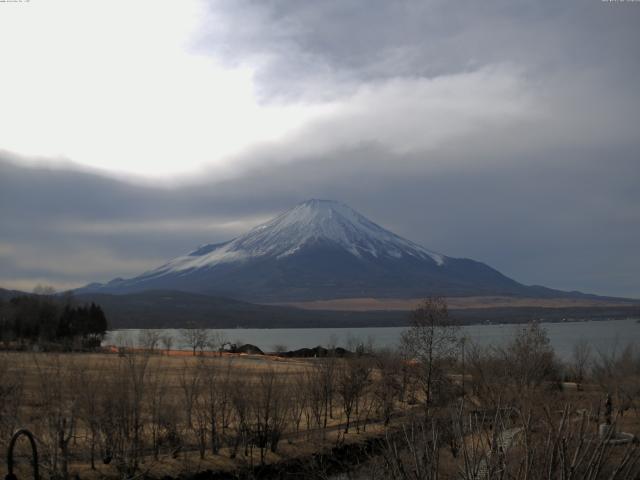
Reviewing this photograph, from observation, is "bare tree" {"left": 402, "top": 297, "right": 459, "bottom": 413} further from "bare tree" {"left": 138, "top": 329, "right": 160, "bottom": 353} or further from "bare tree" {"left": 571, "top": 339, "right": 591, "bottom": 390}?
"bare tree" {"left": 571, "top": 339, "right": 591, "bottom": 390}

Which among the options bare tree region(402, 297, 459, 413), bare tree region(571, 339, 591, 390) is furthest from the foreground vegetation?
bare tree region(571, 339, 591, 390)

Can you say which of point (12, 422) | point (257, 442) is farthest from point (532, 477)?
point (257, 442)

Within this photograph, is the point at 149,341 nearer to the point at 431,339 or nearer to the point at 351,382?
the point at 351,382

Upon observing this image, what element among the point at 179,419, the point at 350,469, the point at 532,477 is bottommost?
the point at 350,469

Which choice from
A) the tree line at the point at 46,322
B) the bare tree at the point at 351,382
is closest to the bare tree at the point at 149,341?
the tree line at the point at 46,322

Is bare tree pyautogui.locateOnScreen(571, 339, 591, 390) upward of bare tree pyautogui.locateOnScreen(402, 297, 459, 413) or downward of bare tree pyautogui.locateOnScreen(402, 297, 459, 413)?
downward

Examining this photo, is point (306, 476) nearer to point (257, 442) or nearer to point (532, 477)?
point (257, 442)

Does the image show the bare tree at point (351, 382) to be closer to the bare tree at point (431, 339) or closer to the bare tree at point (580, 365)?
the bare tree at point (431, 339)

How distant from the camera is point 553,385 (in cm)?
4291

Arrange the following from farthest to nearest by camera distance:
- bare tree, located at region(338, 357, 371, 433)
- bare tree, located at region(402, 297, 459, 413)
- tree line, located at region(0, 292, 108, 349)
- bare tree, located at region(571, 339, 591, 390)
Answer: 1. tree line, located at region(0, 292, 108, 349)
2. bare tree, located at region(571, 339, 591, 390)
3. bare tree, located at region(402, 297, 459, 413)
4. bare tree, located at region(338, 357, 371, 433)

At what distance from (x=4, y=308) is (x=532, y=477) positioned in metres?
99.5

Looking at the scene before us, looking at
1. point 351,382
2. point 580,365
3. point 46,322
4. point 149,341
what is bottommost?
point 580,365

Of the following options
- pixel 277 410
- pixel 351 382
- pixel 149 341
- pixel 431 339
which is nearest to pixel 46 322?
pixel 149 341

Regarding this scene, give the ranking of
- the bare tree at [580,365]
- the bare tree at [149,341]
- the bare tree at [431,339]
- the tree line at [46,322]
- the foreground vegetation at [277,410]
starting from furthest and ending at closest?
the tree line at [46,322], the bare tree at [580,365], the bare tree at [149,341], the bare tree at [431,339], the foreground vegetation at [277,410]
